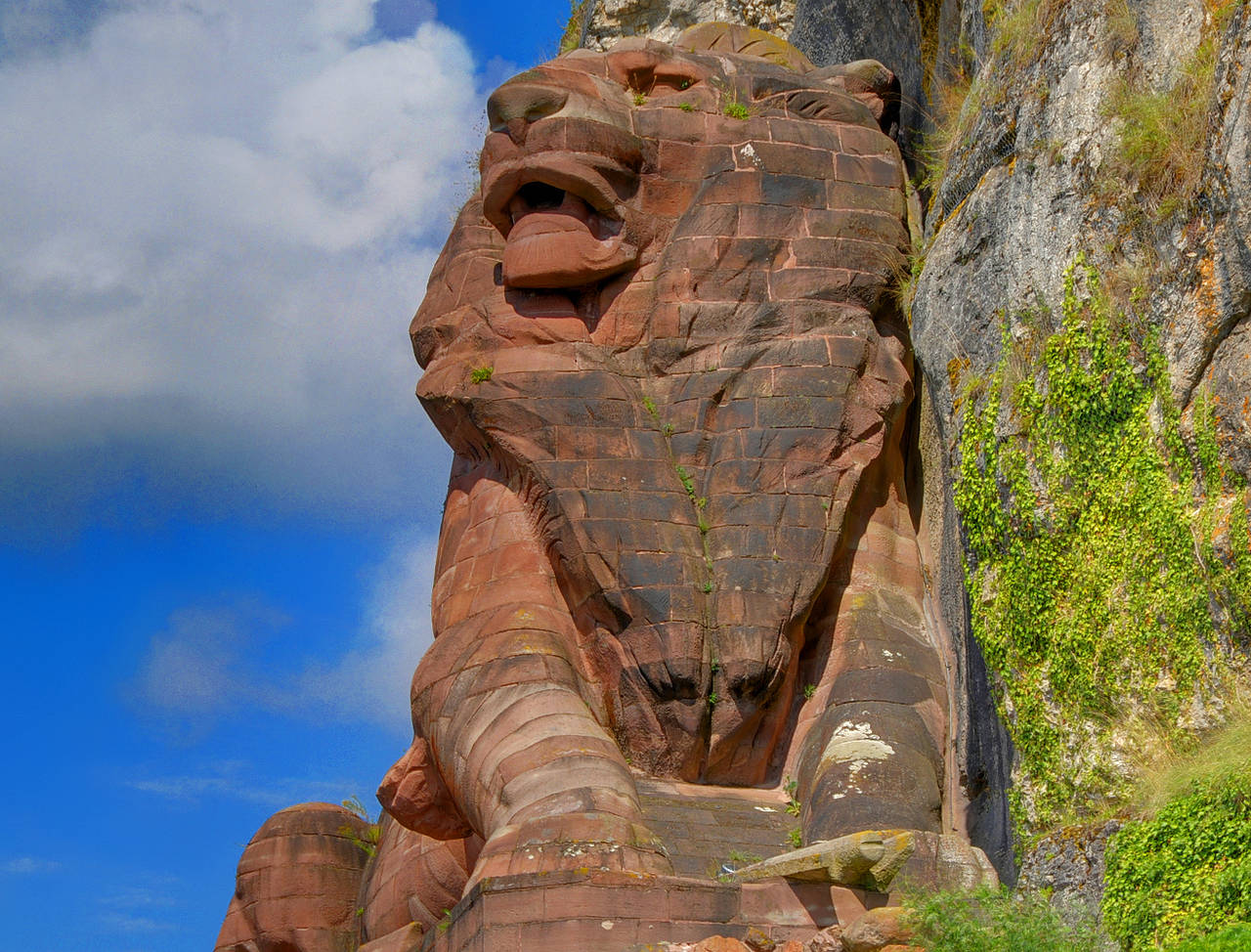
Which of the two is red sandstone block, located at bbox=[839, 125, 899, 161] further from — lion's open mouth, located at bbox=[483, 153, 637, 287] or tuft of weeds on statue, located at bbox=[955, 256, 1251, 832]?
tuft of weeds on statue, located at bbox=[955, 256, 1251, 832]

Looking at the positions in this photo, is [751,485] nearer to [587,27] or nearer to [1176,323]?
[1176,323]

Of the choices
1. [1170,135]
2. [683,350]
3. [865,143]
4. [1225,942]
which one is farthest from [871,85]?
[1225,942]

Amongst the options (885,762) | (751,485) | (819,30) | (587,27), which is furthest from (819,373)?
(587,27)

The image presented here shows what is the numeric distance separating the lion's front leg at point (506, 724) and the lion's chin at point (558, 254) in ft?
5.16

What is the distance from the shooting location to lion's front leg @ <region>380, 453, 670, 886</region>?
37.1ft

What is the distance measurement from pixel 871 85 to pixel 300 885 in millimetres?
8478

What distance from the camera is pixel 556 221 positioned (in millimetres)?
15547

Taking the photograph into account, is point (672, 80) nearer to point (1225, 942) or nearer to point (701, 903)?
point (701, 903)

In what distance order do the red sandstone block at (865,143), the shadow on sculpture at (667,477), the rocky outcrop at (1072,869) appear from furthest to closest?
the red sandstone block at (865,143)
the shadow on sculpture at (667,477)
the rocky outcrop at (1072,869)

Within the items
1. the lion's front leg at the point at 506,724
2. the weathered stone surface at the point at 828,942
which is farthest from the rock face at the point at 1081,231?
the lion's front leg at the point at 506,724

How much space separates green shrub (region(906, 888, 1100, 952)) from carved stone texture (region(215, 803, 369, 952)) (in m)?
8.05

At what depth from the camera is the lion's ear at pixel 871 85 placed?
17.0 metres

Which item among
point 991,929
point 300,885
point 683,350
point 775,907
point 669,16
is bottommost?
point 991,929

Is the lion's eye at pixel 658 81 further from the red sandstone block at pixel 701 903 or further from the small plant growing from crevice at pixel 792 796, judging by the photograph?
the red sandstone block at pixel 701 903
